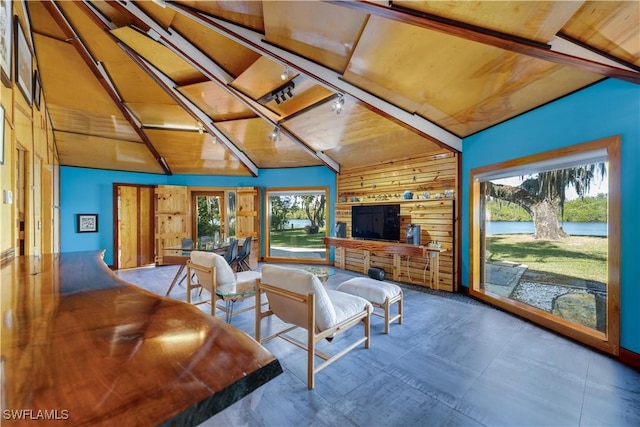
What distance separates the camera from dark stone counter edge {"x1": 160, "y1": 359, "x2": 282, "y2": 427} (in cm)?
50

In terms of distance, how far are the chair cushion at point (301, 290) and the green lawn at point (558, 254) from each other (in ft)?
9.52

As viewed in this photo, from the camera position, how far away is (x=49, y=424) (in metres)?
0.46

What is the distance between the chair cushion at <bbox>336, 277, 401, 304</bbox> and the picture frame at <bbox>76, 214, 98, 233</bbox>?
20.2 feet

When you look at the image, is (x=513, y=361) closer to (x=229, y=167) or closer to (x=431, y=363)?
(x=431, y=363)

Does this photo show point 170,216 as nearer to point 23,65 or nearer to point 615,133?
point 23,65

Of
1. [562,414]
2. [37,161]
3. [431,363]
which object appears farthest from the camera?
[37,161]

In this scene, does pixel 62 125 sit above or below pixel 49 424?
above

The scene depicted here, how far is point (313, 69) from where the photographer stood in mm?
3518

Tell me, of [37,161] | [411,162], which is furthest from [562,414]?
[37,161]

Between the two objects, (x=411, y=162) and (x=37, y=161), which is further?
(x=411, y=162)

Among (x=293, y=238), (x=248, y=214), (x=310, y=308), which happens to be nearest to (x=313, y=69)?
(x=310, y=308)

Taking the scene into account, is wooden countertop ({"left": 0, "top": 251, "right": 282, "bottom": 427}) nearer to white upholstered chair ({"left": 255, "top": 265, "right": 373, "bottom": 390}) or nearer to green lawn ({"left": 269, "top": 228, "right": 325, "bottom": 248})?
white upholstered chair ({"left": 255, "top": 265, "right": 373, "bottom": 390})

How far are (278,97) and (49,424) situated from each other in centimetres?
451

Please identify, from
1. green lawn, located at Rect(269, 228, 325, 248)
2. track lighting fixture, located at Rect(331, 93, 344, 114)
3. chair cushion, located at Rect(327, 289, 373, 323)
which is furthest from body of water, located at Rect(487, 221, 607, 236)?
green lawn, located at Rect(269, 228, 325, 248)
